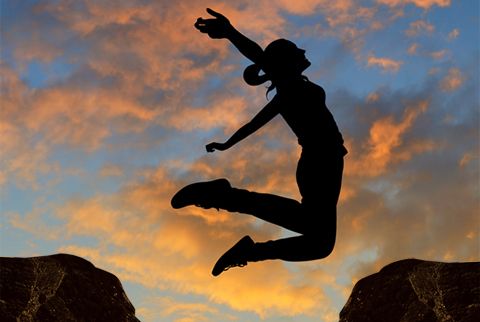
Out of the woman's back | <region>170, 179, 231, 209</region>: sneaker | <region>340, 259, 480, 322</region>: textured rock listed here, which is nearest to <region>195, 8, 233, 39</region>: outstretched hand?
the woman's back

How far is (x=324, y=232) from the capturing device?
5.68 metres

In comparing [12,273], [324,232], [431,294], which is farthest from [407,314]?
[324,232]

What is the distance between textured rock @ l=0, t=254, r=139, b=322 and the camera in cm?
1343

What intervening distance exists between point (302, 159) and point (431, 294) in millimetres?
9357

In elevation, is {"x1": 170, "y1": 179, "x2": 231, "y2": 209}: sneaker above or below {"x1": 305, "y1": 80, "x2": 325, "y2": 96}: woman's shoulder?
below

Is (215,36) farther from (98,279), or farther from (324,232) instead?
(98,279)

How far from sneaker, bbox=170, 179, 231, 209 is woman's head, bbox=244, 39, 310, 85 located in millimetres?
Answer: 1029

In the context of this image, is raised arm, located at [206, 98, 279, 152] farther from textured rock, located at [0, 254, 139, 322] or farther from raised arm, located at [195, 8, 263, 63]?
textured rock, located at [0, 254, 139, 322]

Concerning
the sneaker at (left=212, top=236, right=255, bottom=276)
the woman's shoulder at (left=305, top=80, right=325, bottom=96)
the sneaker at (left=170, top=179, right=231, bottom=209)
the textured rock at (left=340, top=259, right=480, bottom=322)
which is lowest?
the sneaker at (left=212, top=236, right=255, bottom=276)

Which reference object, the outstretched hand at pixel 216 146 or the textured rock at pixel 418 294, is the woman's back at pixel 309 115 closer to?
the outstretched hand at pixel 216 146

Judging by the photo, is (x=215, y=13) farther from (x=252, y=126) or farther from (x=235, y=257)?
(x=235, y=257)

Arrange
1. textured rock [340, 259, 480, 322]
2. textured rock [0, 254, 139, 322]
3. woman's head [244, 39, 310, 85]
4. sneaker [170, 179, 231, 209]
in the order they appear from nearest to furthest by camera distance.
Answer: sneaker [170, 179, 231, 209] < woman's head [244, 39, 310, 85] < textured rock [0, 254, 139, 322] < textured rock [340, 259, 480, 322]

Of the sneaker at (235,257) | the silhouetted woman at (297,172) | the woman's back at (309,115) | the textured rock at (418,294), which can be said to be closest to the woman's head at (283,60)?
the silhouetted woman at (297,172)

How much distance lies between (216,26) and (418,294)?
988 cm
